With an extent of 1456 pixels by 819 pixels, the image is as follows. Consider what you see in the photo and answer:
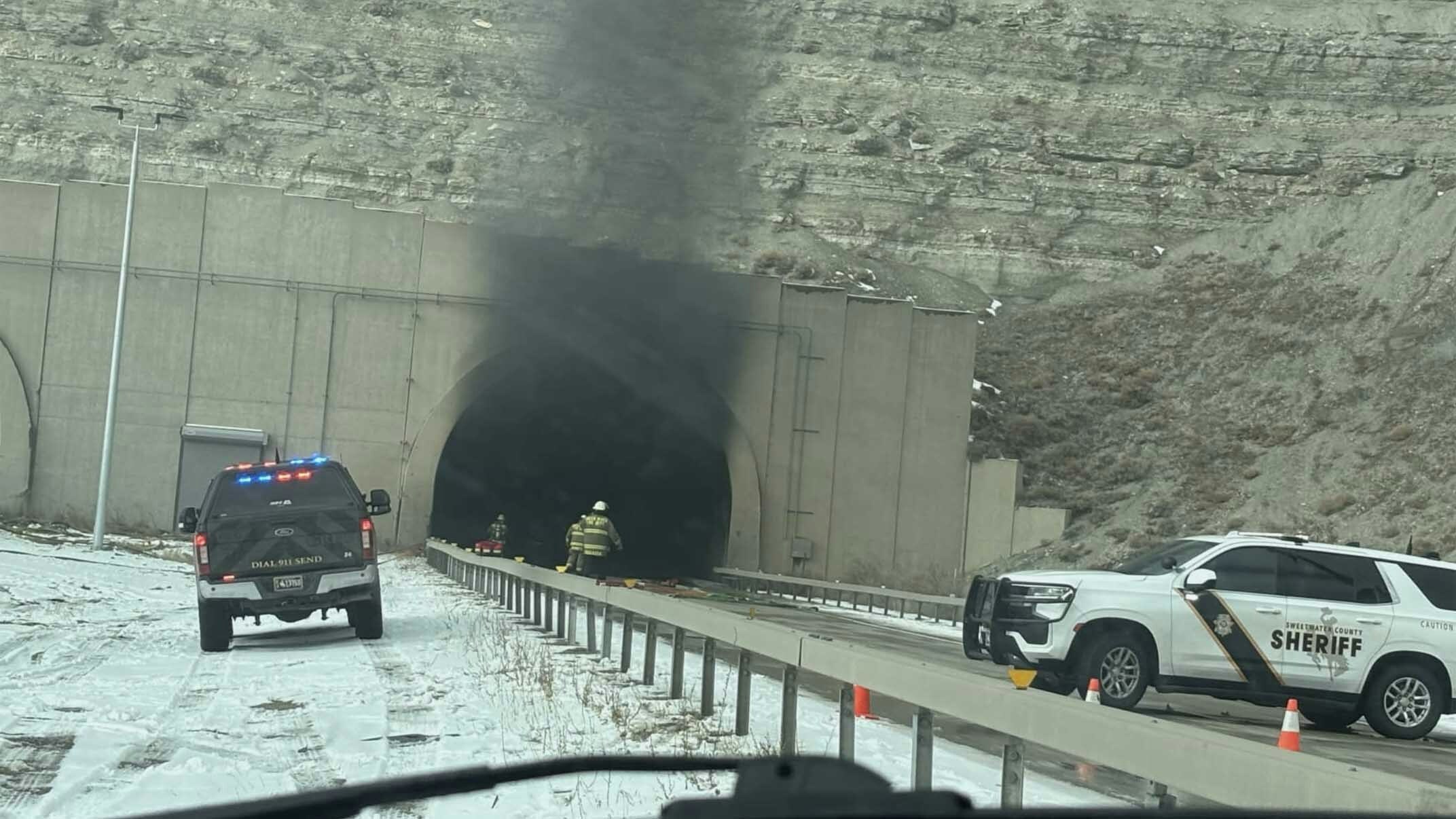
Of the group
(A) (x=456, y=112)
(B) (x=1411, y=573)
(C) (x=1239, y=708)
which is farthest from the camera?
(A) (x=456, y=112)

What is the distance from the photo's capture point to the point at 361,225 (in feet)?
161

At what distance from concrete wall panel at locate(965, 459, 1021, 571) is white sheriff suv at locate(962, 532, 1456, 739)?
103ft

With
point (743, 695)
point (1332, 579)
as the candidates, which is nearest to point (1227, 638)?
point (1332, 579)

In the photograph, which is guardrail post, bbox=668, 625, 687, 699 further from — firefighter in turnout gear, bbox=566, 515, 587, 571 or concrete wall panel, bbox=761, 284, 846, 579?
concrete wall panel, bbox=761, 284, 846, 579

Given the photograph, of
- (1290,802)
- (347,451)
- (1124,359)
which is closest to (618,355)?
(347,451)

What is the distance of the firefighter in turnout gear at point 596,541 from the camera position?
1134 inches

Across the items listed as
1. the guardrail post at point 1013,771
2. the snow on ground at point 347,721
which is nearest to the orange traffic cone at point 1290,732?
the snow on ground at point 347,721

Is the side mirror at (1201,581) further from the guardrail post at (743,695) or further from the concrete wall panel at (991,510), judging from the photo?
the concrete wall panel at (991,510)

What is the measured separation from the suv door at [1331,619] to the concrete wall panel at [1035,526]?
3068cm

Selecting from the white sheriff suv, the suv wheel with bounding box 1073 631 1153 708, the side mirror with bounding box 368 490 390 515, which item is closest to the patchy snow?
the side mirror with bounding box 368 490 390 515

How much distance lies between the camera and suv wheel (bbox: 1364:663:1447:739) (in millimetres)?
16203

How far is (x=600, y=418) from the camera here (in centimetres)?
5416

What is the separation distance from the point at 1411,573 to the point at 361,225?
37.2m

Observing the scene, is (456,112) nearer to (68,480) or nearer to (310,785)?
(68,480)
